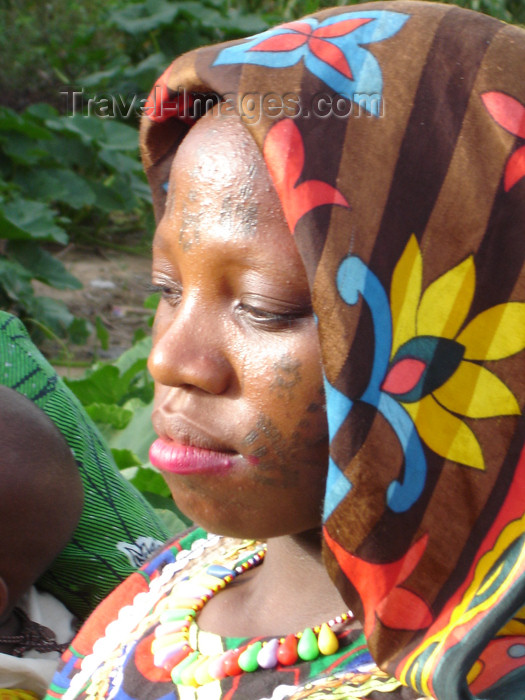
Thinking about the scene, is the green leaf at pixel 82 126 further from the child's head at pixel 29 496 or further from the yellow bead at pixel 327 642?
the yellow bead at pixel 327 642

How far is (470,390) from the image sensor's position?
0.93 metres

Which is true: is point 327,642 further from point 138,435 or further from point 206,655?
point 138,435

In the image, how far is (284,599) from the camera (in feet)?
3.96

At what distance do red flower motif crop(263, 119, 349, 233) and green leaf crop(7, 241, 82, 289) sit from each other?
4.07 metres

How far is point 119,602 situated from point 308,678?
512mm

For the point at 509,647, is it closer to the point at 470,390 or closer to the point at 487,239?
the point at 470,390

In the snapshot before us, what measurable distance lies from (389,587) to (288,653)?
9.0 inches

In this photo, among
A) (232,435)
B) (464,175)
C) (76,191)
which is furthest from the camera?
(76,191)

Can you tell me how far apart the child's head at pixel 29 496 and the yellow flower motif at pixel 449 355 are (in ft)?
3.64

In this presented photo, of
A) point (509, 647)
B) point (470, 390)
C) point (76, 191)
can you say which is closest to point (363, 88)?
point (470, 390)

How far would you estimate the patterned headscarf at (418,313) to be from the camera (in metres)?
0.90

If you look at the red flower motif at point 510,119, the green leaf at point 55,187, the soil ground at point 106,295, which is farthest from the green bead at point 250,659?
the green leaf at point 55,187

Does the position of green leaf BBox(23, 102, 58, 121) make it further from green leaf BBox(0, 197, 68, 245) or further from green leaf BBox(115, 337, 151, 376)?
green leaf BBox(115, 337, 151, 376)

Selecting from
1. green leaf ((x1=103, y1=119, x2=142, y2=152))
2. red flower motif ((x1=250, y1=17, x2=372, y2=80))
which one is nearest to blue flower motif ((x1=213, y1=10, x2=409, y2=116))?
red flower motif ((x1=250, y1=17, x2=372, y2=80))
